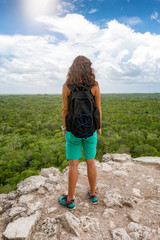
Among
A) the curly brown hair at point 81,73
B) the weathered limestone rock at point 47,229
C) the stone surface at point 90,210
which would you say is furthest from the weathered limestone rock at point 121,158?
the curly brown hair at point 81,73

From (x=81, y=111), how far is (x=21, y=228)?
1867 millimetres

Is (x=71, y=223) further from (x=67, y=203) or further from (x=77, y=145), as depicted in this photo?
(x=77, y=145)

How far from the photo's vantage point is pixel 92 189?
8.93 ft

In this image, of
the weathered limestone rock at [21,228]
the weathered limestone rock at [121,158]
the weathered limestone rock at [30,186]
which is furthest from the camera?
the weathered limestone rock at [121,158]

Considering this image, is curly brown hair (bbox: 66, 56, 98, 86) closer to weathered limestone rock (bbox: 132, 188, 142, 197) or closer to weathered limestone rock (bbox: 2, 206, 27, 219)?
weathered limestone rock (bbox: 2, 206, 27, 219)

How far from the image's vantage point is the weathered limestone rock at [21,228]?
2074 mm

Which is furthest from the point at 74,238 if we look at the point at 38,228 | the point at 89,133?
the point at 89,133

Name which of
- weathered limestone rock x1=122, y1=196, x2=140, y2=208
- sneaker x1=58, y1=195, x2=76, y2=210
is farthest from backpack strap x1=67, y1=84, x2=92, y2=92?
weathered limestone rock x1=122, y1=196, x2=140, y2=208

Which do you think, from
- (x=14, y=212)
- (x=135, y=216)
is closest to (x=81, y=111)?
(x=135, y=216)

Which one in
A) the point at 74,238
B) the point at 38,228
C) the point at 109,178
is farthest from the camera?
the point at 109,178

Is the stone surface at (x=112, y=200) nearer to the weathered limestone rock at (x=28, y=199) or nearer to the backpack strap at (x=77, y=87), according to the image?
the weathered limestone rock at (x=28, y=199)

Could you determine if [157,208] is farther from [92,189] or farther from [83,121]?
[83,121]

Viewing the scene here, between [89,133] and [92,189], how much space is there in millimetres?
1157

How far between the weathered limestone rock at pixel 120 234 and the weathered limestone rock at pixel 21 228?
46.2 inches
